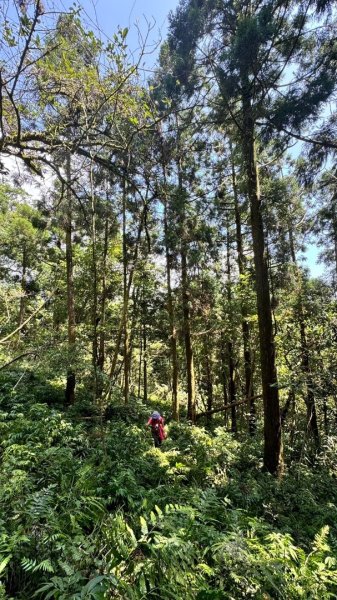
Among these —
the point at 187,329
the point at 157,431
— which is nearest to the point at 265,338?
the point at 157,431

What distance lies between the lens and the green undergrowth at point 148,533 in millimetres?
2283

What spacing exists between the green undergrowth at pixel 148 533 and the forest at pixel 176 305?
0.02m

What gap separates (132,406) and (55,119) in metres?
9.12

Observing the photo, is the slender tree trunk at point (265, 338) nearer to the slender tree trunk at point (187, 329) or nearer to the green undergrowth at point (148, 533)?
the green undergrowth at point (148, 533)

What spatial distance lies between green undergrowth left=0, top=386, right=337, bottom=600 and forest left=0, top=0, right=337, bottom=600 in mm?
21

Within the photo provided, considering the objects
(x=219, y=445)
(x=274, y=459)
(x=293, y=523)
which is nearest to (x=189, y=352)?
(x=219, y=445)

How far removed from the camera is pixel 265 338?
6.82 m

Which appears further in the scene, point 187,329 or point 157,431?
point 187,329

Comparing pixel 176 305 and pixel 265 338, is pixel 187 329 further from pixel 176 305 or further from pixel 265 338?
pixel 265 338

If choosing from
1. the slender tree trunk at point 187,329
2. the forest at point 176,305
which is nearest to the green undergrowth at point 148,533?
the forest at point 176,305

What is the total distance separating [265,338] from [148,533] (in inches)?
191

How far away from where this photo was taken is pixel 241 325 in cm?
1188

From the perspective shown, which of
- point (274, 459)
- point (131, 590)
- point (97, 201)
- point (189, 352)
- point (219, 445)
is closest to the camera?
point (131, 590)

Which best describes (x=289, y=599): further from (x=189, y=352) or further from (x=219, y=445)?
(x=189, y=352)
